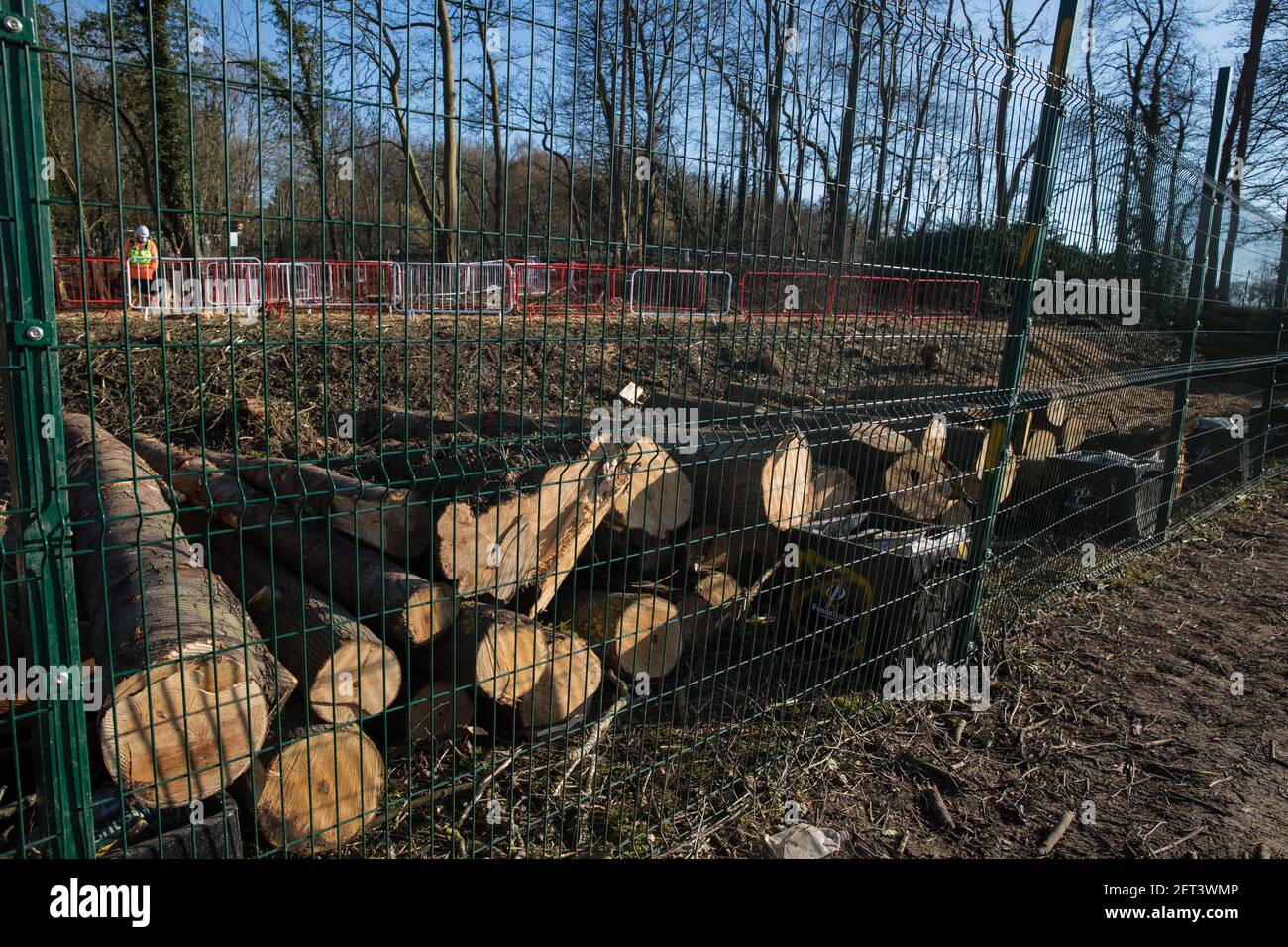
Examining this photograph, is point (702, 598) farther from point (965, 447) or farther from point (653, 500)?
point (965, 447)

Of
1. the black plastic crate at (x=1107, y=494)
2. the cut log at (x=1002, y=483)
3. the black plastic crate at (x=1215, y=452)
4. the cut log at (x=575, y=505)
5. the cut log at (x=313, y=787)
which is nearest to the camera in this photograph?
the cut log at (x=313, y=787)

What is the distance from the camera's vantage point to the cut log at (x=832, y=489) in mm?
4242

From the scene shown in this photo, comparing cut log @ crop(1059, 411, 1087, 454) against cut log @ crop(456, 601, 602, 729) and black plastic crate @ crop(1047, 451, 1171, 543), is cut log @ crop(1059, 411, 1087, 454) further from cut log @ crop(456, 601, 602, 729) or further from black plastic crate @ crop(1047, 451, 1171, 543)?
cut log @ crop(456, 601, 602, 729)

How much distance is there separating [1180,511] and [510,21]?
26.5 ft

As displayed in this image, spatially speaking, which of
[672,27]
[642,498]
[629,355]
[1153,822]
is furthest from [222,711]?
[629,355]

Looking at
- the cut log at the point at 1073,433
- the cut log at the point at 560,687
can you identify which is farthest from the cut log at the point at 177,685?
the cut log at the point at 1073,433

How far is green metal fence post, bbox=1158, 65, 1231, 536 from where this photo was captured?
7039 millimetres

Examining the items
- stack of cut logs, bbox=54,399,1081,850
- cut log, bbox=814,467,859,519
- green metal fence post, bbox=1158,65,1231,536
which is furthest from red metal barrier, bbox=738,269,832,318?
green metal fence post, bbox=1158,65,1231,536

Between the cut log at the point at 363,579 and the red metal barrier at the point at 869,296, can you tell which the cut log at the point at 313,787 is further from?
the red metal barrier at the point at 869,296

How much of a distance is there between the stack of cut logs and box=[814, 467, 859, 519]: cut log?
0.02m

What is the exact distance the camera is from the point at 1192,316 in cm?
706

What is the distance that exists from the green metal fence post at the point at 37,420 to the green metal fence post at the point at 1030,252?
3.97 m

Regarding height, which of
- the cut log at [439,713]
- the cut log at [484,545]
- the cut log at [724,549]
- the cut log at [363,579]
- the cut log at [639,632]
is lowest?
the cut log at [439,713]

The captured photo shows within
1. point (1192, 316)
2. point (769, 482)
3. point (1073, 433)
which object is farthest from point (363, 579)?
point (1192, 316)
